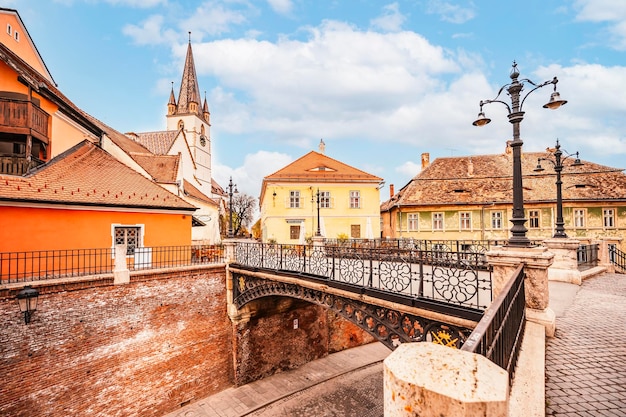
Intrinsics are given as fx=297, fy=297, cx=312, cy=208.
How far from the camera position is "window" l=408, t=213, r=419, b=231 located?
88.6ft

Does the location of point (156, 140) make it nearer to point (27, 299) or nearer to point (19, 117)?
point (19, 117)

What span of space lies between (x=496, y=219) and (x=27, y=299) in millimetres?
28859

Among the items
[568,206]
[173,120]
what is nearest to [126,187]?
[568,206]

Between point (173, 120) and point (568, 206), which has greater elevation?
point (173, 120)

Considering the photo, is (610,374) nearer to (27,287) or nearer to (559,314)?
(559,314)

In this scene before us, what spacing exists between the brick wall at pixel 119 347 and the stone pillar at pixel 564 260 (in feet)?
44.6

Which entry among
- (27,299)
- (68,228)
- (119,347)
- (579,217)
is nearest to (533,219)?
(579,217)

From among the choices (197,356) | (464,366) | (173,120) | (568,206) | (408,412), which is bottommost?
(197,356)

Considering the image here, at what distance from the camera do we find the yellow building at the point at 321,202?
89.3 ft

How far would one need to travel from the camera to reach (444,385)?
4.49ft

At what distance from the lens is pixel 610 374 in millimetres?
4035

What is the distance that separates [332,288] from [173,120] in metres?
52.4

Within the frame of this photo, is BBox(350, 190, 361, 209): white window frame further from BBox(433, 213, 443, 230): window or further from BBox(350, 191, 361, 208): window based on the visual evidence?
BBox(433, 213, 443, 230): window

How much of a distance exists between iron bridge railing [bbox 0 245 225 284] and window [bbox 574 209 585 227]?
27201mm
